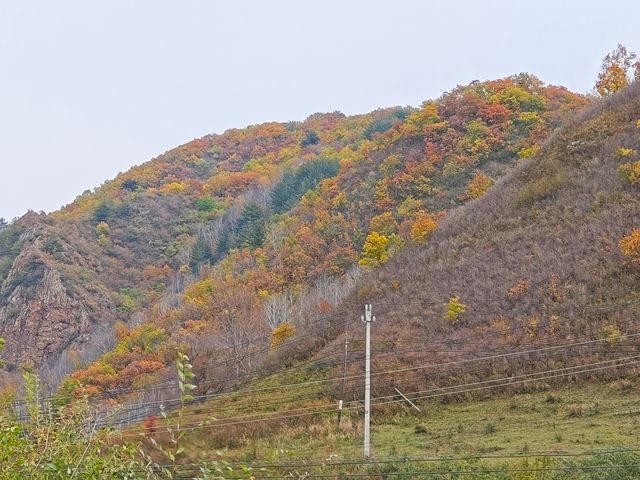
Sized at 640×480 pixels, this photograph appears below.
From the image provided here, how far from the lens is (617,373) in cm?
2644

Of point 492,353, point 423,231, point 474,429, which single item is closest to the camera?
point 474,429

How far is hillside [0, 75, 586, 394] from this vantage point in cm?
6012

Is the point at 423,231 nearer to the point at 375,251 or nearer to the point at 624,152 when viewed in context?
the point at 375,251

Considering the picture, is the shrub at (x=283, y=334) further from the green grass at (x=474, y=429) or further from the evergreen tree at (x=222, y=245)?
the evergreen tree at (x=222, y=245)

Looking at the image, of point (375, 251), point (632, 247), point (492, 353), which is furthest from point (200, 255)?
point (632, 247)

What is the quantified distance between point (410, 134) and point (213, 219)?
152 ft

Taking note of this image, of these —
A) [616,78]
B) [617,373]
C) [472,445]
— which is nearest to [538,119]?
[616,78]

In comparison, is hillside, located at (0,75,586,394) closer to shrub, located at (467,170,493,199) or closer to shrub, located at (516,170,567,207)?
shrub, located at (467,170,493,199)

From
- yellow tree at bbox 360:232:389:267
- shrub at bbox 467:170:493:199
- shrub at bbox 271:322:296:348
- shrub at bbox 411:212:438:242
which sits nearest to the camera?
shrub at bbox 271:322:296:348

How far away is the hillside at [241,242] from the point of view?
60.1m

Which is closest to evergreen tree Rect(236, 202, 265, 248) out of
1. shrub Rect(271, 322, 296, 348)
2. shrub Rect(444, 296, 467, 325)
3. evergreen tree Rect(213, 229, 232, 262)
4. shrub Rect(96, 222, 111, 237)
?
evergreen tree Rect(213, 229, 232, 262)

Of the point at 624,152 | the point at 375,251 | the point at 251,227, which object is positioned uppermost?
the point at 251,227

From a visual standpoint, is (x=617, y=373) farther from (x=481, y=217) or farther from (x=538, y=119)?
(x=538, y=119)

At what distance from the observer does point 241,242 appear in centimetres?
9644
